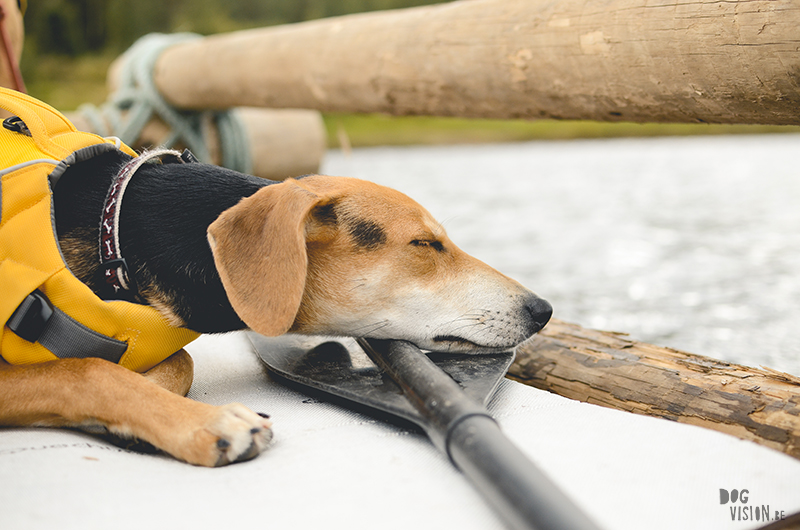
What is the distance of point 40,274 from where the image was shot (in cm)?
148

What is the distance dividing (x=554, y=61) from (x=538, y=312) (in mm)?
976

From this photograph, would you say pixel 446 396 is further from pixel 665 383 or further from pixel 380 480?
pixel 665 383

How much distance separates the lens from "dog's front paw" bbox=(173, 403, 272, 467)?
1.32 metres

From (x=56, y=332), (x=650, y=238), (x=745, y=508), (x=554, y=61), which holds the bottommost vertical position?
(x=56, y=332)

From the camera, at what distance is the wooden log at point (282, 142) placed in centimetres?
555

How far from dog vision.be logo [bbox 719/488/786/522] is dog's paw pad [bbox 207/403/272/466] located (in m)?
0.94

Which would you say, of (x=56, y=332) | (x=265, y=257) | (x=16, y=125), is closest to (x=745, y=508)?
(x=265, y=257)

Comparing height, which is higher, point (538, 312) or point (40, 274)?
point (538, 312)

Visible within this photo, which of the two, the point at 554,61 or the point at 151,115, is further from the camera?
the point at 151,115

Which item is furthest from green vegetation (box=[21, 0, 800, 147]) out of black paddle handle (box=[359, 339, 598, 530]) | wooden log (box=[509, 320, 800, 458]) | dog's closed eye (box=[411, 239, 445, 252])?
black paddle handle (box=[359, 339, 598, 530])

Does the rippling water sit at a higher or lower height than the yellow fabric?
higher

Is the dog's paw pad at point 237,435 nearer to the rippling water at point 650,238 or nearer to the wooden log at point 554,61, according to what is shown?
the wooden log at point 554,61

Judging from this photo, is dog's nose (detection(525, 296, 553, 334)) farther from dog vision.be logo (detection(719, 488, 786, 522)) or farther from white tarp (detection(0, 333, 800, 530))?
dog vision.be logo (detection(719, 488, 786, 522))

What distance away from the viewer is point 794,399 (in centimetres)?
147
